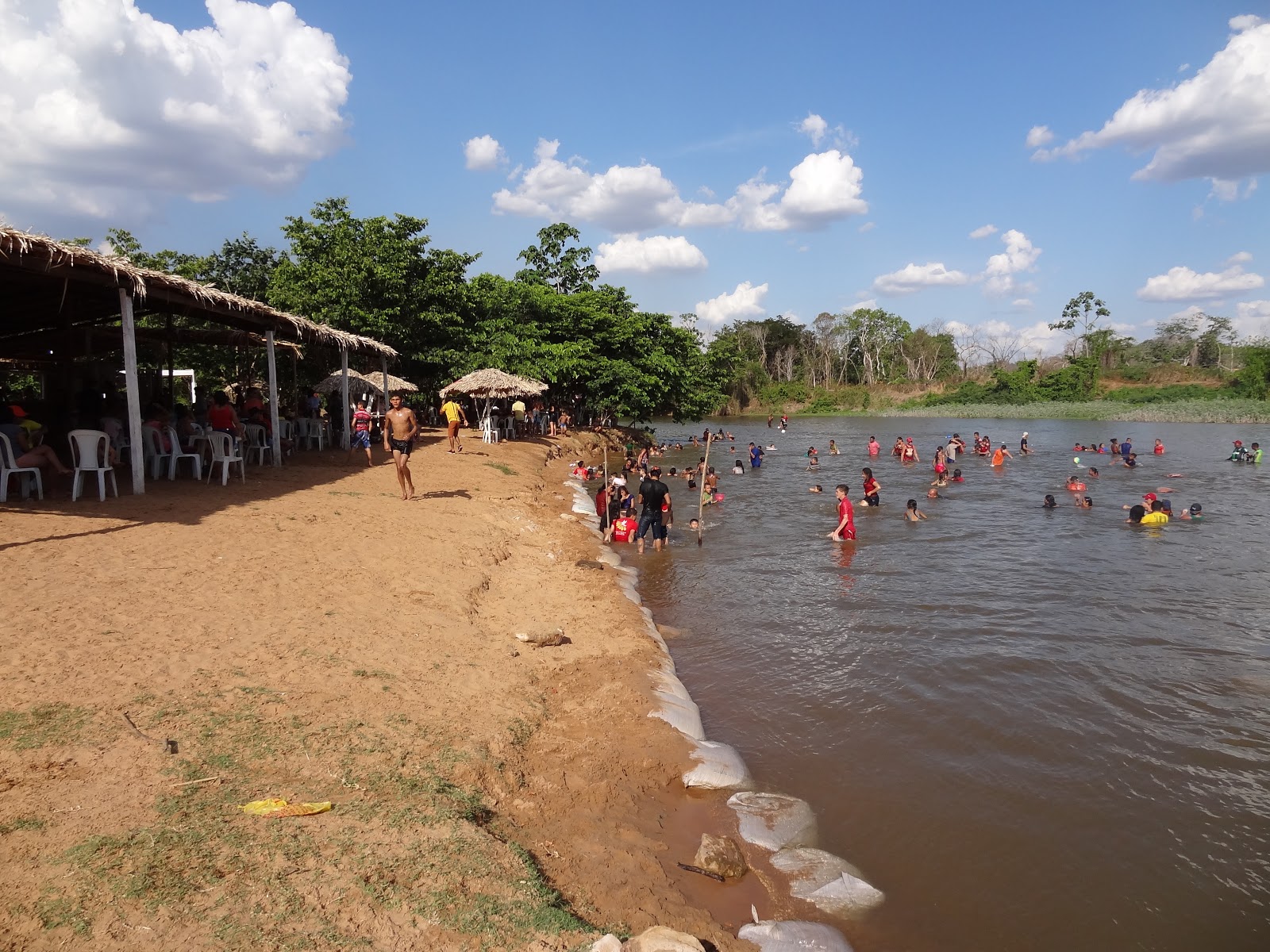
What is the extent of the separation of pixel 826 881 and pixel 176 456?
34.7ft

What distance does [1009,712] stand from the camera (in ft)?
22.2

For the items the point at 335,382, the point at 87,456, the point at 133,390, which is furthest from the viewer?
the point at 335,382

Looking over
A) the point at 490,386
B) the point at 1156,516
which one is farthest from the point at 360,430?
the point at 1156,516

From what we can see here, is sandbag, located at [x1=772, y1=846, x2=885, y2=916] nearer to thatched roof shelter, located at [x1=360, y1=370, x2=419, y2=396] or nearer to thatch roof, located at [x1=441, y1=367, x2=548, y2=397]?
thatch roof, located at [x1=441, y1=367, x2=548, y2=397]

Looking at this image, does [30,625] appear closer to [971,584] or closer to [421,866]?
[421,866]

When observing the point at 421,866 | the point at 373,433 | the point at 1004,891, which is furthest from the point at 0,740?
the point at 373,433

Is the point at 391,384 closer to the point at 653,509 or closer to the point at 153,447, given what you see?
the point at 153,447

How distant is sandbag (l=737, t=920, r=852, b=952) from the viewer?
3738 millimetres

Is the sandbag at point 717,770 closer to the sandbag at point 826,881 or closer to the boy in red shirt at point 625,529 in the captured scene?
the sandbag at point 826,881

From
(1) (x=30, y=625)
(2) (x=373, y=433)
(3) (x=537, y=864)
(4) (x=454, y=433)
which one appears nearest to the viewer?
(3) (x=537, y=864)

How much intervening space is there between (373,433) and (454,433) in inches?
181

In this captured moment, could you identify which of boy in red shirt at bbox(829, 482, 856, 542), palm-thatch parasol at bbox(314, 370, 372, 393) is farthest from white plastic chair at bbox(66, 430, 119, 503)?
palm-thatch parasol at bbox(314, 370, 372, 393)

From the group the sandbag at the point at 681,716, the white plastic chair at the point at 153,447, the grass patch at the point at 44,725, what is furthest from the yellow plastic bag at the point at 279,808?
the white plastic chair at the point at 153,447

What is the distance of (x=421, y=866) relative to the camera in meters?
3.49
